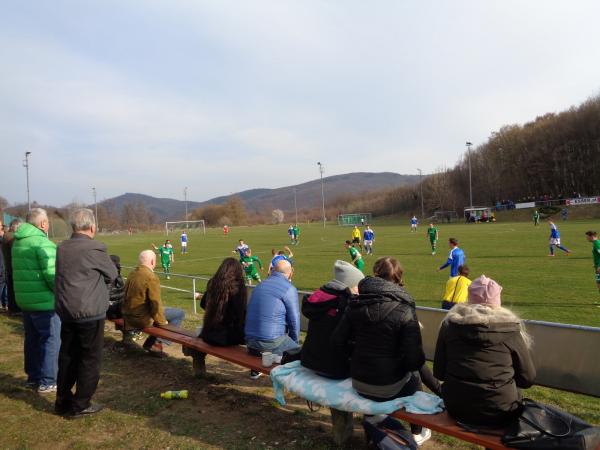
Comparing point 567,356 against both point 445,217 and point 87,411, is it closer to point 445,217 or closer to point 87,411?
point 87,411

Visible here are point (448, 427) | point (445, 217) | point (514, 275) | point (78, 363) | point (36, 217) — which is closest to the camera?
point (448, 427)

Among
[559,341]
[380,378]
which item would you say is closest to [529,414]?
[380,378]

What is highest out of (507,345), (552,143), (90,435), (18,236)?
(552,143)

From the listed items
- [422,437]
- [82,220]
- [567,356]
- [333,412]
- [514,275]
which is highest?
[82,220]

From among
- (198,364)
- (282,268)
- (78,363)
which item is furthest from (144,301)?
(282,268)

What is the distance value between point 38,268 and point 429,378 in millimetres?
4013

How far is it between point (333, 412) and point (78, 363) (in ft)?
8.00

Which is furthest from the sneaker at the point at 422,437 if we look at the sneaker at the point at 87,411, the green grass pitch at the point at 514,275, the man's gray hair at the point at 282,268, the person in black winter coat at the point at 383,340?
the green grass pitch at the point at 514,275

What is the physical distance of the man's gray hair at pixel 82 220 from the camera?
14.2ft

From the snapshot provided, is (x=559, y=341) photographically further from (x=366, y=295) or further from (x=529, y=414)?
(x=366, y=295)

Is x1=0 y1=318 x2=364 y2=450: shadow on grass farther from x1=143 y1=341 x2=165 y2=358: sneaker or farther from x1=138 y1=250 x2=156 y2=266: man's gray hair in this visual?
x1=138 y1=250 x2=156 y2=266: man's gray hair

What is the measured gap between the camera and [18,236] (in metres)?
4.85

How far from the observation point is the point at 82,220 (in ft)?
14.3

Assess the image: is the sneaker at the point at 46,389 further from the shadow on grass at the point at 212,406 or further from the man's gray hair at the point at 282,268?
the man's gray hair at the point at 282,268
